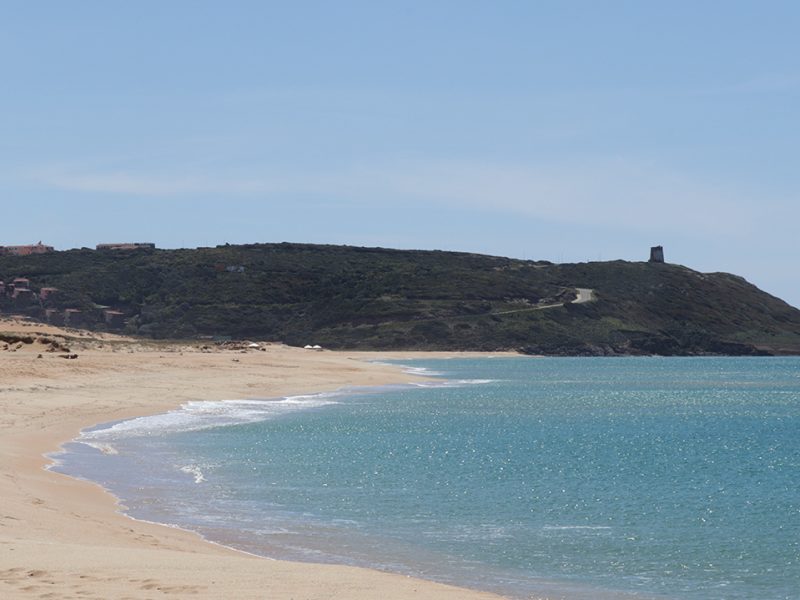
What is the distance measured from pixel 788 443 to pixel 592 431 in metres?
8.30

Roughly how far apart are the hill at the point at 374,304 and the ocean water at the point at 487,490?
9599 centimetres

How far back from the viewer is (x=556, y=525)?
73.9 feet

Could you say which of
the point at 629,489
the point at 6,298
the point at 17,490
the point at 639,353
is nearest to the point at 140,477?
the point at 17,490

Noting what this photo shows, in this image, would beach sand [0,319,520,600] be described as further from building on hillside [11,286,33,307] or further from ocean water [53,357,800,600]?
building on hillside [11,286,33,307]

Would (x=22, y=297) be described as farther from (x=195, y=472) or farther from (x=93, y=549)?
(x=93, y=549)

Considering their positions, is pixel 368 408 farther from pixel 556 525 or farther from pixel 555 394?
pixel 556 525

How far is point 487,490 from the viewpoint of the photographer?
27.6 m

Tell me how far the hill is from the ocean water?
95991mm

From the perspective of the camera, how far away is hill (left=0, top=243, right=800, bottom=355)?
15088cm

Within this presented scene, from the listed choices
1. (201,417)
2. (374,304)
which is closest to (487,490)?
(201,417)

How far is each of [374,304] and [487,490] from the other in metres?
135

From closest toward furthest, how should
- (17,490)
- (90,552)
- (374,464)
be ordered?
(90,552) → (17,490) → (374,464)

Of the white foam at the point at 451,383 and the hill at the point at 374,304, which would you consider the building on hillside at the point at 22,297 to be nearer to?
the hill at the point at 374,304

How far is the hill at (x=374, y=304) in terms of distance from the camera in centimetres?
15088
